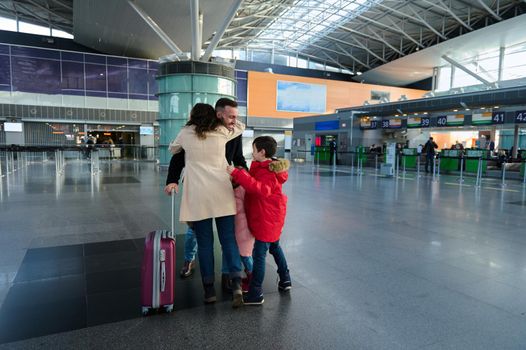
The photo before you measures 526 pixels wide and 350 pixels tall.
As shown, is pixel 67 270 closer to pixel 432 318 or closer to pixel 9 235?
pixel 9 235

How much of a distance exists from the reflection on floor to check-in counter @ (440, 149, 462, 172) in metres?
18.0

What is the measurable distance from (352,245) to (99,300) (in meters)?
3.08

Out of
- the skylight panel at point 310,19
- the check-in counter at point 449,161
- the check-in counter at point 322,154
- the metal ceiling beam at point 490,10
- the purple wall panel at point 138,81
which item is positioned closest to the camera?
the check-in counter at point 449,161

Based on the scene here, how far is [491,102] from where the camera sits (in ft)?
59.6

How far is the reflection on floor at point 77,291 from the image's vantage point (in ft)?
8.52

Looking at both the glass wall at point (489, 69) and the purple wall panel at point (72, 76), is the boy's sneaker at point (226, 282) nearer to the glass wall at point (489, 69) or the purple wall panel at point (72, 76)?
the purple wall panel at point (72, 76)

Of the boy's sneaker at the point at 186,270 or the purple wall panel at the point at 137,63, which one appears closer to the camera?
the boy's sneaker at the point at 186,270

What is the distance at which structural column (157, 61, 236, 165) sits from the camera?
15.3 meters

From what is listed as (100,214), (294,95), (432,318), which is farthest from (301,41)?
(432,318)

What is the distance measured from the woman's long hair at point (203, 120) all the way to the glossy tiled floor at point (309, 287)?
142 centimetres

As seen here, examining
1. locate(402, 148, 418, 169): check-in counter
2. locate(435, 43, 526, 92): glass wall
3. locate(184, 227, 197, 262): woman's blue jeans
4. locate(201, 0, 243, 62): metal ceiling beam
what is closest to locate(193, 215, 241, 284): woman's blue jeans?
locate(184, 227, 197, 262): woman's blue jeans

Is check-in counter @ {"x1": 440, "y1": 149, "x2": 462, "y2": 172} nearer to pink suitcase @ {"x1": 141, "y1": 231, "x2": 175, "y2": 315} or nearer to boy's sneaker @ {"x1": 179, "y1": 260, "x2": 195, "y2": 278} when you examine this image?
boy's sneaker @ {"x1": 179, "y1": 260, "x2": 195, "y2": 278}

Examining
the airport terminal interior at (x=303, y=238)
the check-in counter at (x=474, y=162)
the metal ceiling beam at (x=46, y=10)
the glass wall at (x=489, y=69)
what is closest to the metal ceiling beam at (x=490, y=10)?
the airport terminal interior at (x=303, y=238)

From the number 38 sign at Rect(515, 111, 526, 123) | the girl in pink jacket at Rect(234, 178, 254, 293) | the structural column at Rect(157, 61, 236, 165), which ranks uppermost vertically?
the structural column at Rect(157, 61, 236, 165)
